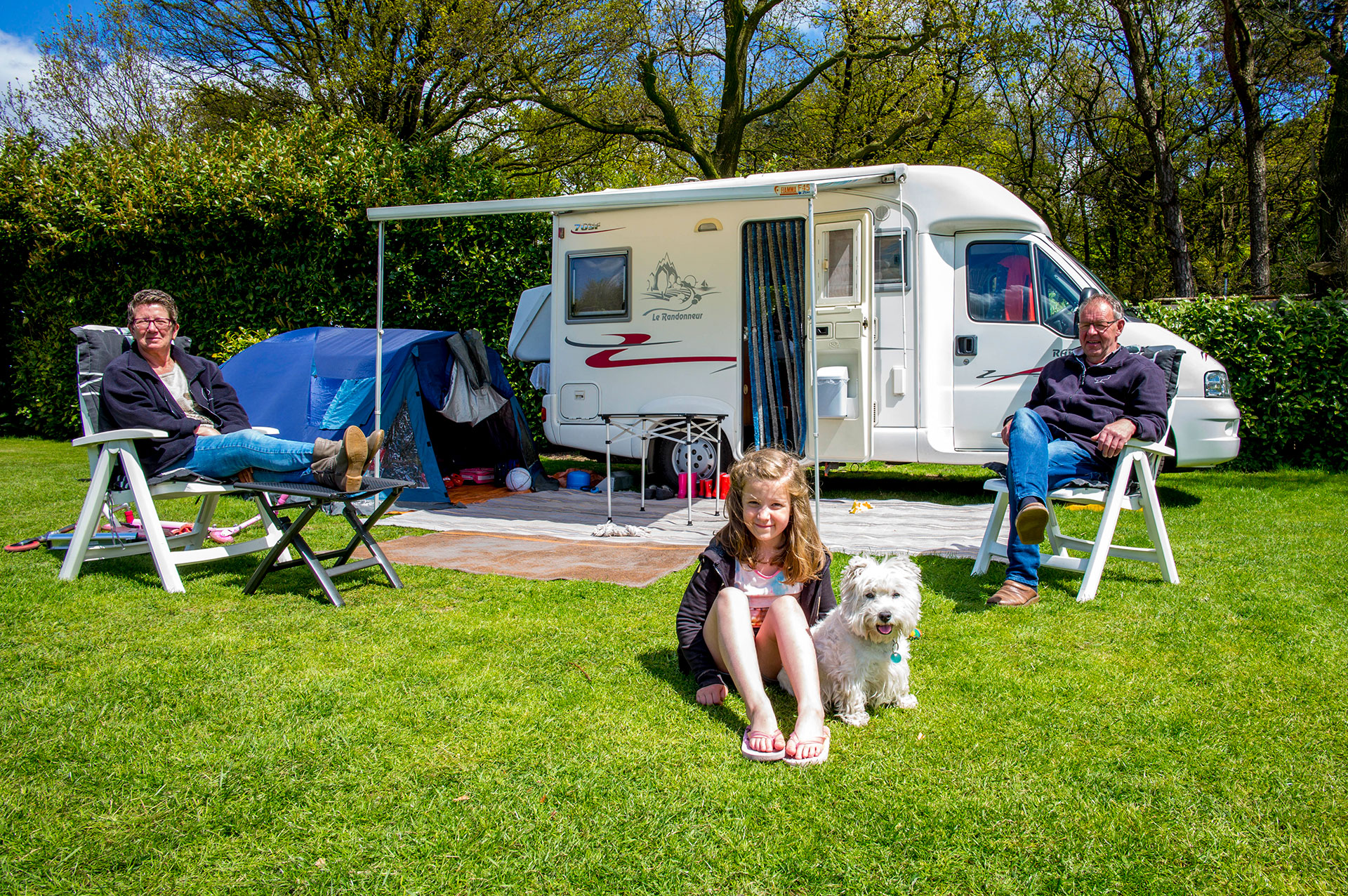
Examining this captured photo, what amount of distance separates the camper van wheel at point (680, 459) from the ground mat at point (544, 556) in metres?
2.11

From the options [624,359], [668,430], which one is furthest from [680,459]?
[624,359]

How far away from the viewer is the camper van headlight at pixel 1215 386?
661cm

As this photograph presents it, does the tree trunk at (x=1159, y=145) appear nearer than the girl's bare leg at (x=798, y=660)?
No

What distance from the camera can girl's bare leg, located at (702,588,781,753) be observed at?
2.38m

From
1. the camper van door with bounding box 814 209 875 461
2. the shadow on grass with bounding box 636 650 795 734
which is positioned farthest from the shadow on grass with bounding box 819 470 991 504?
the shadow on grass with bounding box 636 650 795 734

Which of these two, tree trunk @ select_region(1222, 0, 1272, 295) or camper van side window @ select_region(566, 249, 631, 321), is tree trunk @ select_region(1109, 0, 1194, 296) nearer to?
tree trunk @ select_region(1222, 0, 1272, 295)

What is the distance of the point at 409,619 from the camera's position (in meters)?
3.64

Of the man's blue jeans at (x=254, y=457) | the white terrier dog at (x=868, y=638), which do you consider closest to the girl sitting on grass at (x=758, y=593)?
the white terrier dog at (x=868, y=638)

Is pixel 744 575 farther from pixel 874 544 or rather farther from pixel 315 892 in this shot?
pixel 874 544

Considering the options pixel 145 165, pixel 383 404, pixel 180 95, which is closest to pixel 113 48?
pixel 180 95

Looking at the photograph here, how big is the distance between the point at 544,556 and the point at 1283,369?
7058mm

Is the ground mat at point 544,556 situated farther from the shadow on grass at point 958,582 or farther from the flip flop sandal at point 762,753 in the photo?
the flip flop sandal at point 762,753

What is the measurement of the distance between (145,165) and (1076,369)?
35.3 ft

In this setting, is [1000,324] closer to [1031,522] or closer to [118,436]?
[1031,522]
